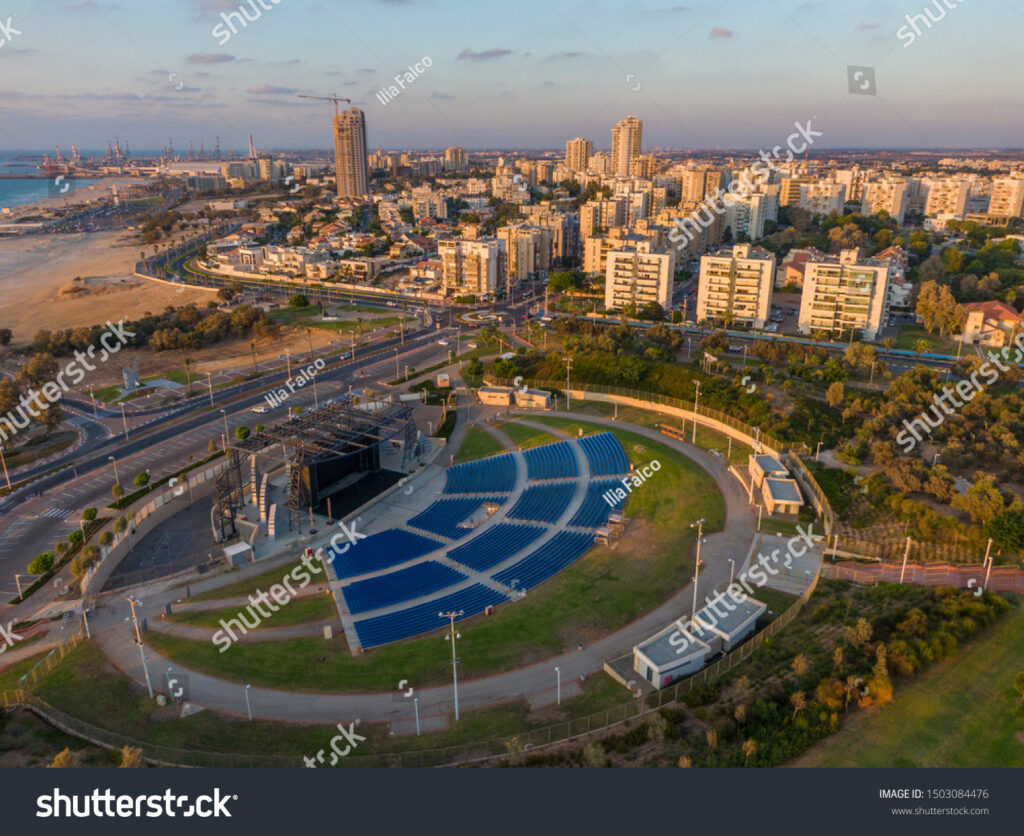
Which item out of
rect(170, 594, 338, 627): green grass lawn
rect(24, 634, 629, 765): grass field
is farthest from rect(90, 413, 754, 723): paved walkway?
rect(170, 594, 338, 627): green grass lawn

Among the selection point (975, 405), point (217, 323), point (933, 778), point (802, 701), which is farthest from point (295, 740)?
point (217, 323)

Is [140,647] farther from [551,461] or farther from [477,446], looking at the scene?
[551,461]

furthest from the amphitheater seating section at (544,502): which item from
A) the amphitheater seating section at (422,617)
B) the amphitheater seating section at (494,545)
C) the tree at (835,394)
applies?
the tree at (835,394)

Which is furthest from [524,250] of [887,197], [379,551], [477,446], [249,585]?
[887,197]

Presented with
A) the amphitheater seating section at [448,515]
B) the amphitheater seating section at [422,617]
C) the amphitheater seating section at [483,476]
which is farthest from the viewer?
the amphitheater seating section at [483,476]

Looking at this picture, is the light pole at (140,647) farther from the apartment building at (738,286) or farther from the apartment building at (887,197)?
the apartment building at (887,197)

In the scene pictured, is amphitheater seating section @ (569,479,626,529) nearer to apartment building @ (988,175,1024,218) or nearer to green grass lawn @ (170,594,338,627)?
green grass lawn @ (170,594,338,627)
